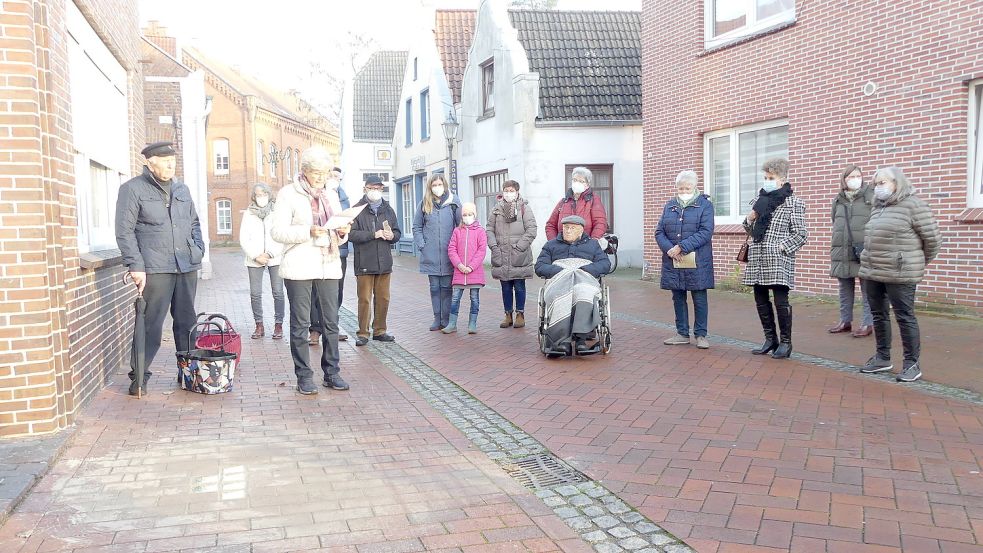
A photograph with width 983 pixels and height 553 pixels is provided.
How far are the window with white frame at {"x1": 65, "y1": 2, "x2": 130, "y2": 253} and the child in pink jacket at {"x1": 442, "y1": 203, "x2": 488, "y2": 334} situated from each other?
3694 millimetres

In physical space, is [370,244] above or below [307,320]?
above

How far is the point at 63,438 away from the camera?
4.98 meters

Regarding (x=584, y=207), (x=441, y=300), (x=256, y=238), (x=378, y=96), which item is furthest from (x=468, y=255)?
A: (x=378, y=96)

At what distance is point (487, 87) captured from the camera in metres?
21.3

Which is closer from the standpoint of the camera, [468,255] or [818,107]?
[468,255]

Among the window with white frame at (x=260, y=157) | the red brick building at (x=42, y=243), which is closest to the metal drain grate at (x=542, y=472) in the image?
the red brick building at (x=42, y=243)

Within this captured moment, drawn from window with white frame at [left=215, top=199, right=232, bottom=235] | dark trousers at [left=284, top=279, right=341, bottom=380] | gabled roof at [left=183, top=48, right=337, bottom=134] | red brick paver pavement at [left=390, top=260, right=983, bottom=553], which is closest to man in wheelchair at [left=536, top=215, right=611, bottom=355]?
red brick paver pavement at [left=390, top=260, right=983, bottom=553]

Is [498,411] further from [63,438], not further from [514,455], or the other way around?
[63,438]

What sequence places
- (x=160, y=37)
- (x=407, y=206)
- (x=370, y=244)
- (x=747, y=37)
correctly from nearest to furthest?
(x=370, y=244) < (x=747, y=37) < (x=407, y=206) < (x=160, y=37)

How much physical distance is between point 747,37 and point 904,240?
7.19 metres

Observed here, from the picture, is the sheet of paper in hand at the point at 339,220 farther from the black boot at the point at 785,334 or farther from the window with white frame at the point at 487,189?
the window with white frame at the point at 487,189

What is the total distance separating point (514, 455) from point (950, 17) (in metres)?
8.03

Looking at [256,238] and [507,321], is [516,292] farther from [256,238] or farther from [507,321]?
[256,238]

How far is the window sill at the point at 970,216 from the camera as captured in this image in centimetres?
906
